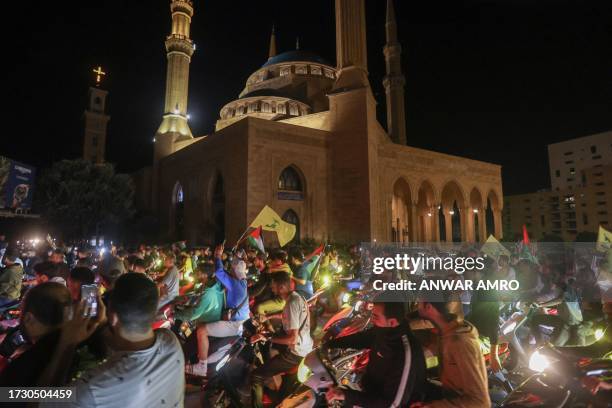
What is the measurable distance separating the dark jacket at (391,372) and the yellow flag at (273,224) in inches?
299

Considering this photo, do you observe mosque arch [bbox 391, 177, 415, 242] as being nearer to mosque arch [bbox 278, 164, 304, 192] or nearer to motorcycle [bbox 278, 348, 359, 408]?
mosque arch [bbox 278, 164, 304, 192]

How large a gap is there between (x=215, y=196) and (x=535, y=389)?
23.5m

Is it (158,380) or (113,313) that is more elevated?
(113,313)

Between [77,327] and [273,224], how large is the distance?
8157 mm

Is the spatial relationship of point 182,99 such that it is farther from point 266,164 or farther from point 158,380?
point 158,380

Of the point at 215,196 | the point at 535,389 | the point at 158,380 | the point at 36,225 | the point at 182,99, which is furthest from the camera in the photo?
the point at 182,99

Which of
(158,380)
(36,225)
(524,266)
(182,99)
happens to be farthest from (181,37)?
(158,380)

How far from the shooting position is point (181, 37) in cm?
3247

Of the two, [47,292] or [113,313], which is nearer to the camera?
[113,313]

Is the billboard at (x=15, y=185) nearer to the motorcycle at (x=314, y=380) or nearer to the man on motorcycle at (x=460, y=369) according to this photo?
the motorcycle at (x=314, y=380)

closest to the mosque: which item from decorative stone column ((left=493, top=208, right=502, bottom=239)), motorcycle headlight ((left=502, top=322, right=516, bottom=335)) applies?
decorative stone column ((left=493, top=208, right=502, bottom=239))

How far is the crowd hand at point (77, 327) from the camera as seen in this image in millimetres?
1923

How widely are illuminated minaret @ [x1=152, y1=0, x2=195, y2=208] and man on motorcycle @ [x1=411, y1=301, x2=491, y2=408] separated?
32862mm

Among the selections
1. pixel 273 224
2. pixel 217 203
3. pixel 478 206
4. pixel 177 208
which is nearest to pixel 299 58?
pixel 177 208
